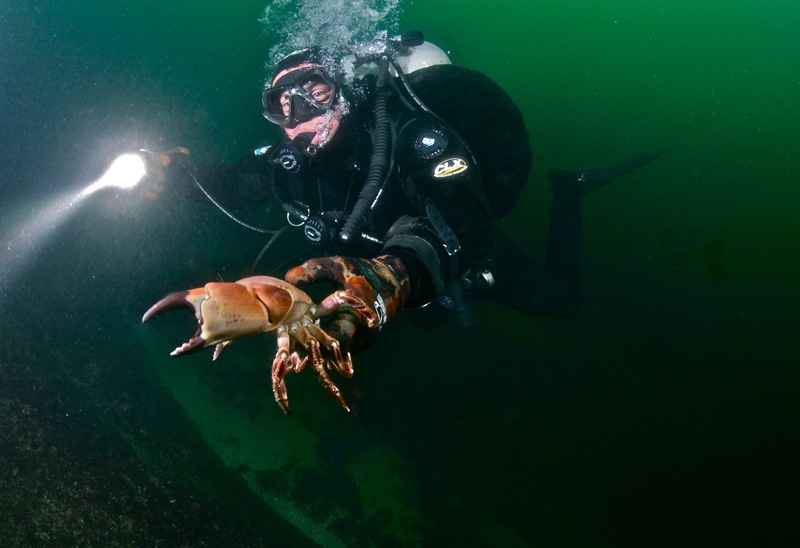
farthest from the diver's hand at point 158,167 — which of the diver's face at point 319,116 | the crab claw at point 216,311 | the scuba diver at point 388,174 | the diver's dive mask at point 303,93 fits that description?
the crab claw at point 216,311

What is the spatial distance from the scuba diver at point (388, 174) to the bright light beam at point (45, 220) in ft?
1.63

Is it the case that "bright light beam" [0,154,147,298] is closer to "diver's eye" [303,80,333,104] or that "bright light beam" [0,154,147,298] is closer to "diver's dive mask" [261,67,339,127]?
"diver's dive mask" [261,67,339,127]

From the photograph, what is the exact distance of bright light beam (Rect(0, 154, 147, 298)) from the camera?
481 cm

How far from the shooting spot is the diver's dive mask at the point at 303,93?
144 inches

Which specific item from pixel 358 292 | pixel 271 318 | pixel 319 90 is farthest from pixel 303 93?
pixel 271 318

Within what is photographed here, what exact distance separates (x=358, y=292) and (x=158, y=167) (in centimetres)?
438

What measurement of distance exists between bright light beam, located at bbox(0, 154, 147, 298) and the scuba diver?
19.5 inches

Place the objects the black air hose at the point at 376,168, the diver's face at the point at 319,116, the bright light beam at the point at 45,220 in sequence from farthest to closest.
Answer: the bright light beam at the point at 45,220 → the diver's face at the point at 319,116 → the black air hose at the point at 376,168

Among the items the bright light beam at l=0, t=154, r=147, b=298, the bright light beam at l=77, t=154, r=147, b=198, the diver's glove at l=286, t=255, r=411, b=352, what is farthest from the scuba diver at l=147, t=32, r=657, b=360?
the bright light beam at l=0, t=154, r=147, b=298

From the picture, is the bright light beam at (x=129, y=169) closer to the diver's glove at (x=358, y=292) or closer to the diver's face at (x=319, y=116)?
the diver's face at (x=319, y=116)

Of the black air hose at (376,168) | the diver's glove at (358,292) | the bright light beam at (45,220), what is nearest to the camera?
the diver's glove at (358,292)

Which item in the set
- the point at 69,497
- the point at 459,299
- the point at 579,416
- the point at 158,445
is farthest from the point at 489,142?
the point at 579,416

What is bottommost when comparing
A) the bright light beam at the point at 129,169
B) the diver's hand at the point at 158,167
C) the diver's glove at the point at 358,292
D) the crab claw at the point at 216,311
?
the diver's glove at the point at 358,292

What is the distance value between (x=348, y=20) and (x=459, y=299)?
29.2 feet
